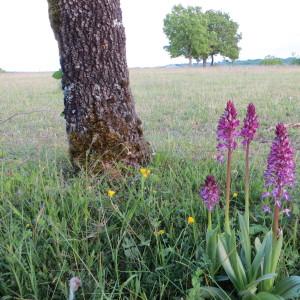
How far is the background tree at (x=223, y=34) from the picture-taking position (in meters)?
72.2

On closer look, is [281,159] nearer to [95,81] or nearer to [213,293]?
[213,293]

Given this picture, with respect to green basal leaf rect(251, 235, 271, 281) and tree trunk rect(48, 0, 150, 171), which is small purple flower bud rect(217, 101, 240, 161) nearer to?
green basal leaf rect(251, 235, 271, 281)

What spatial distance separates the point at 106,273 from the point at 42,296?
0.36m

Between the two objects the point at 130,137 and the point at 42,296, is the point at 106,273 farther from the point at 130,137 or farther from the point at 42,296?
the point at 130,137

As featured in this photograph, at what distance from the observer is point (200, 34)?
64875mm

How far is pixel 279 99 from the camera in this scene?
384 inches

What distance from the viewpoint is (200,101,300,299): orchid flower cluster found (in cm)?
171

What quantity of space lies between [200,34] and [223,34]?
10.9 meters

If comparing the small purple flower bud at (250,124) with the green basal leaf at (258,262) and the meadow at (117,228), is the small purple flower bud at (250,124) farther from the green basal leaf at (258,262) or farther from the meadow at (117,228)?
the meadow at (117,228)

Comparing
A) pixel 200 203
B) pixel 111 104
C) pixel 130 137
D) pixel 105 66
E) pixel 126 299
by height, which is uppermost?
pixel 105 66

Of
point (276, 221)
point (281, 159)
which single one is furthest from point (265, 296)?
point (281, 159)

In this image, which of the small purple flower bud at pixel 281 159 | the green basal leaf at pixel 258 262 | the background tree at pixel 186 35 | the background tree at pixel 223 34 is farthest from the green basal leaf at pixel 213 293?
the background tree at pixel 223 34

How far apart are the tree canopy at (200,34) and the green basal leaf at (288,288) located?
6540 centimetres

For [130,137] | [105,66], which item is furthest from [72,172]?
[105,66]
